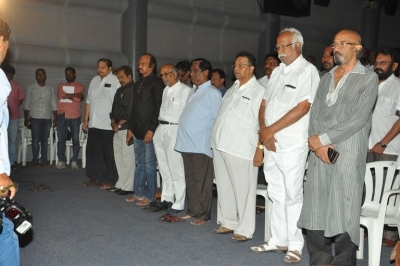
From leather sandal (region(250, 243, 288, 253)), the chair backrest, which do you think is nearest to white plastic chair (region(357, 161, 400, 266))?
the chair backrest

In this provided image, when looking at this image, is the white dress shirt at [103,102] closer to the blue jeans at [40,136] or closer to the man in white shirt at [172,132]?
the man in white shirt at [172,132]

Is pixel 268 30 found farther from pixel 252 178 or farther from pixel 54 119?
pixel 252 178

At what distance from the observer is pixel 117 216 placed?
5500 millimetres

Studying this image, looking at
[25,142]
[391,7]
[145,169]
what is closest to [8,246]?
[145,169]

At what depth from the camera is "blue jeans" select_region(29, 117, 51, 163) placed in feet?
28.5

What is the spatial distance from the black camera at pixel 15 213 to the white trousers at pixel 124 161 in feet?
13.8

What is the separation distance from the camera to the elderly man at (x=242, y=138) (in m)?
4.62

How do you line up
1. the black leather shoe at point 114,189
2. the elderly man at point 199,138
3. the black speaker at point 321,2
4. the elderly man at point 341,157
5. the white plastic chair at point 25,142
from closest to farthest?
the elderly man at point 341,157, the elderly man at point 199,138, the black leather shoe at point 114,189, the white plastic chair at point 25,142, the black speaker at point 321,2

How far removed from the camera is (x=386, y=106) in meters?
4.81

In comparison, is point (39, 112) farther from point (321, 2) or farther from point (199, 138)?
point (321, 2)

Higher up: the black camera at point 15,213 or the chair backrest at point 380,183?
the black camera at point 15,213

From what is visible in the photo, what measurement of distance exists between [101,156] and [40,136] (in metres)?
2.07

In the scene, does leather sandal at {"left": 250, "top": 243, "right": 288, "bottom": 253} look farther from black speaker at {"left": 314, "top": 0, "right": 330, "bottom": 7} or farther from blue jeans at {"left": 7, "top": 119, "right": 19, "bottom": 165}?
black speaker at {"left": 314, "top": 0, "right": 330, "bottom": 7}

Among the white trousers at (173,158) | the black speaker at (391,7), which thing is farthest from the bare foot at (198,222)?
the black speaker at (391,7)
